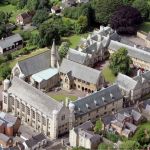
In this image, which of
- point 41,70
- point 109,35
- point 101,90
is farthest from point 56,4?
point 101,90

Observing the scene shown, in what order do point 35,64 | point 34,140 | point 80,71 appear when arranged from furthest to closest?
point 35,64 < point 80,71 < point 34,140

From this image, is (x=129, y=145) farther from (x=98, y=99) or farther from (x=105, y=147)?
(x=98, y=99)

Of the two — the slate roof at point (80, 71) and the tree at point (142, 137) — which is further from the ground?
the slate roof at point (80, 71)

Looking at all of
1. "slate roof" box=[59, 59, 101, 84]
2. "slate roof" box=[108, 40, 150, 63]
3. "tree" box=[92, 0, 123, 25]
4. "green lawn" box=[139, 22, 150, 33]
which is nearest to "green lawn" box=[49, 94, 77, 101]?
"slate roof" box=[59, 59, 101, 84]

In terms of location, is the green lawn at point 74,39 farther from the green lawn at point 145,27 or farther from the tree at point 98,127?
the tree at point 98,127

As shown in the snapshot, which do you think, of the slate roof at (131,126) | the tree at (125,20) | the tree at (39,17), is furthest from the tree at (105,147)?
the tree at (39,17)

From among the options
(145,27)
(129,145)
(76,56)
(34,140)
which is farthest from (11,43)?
(129,145)
